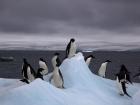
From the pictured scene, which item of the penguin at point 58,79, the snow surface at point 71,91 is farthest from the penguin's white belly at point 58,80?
the snow surface at point 71,91

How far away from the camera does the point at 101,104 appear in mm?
15789

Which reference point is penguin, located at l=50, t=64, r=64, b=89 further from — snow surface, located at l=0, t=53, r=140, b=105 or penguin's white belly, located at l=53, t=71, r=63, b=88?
snow surface, located at l=0, t=53, r=140, b=105

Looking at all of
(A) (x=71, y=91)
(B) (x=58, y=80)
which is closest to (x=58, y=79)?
(B) (x=58, y=80)

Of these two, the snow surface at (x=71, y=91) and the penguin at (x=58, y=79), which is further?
the penguin at (x=58, y=79)

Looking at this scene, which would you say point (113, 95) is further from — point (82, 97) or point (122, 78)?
point (82, 97)

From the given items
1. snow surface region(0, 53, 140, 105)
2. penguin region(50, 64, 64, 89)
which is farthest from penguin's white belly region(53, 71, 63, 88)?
snow surface region(0, 53, 140, 105)

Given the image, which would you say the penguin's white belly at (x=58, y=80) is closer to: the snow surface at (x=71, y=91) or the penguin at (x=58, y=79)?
the penguin at (x=58, y=79)

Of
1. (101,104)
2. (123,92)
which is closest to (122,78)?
(123,92)

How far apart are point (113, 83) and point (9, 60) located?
8972 centimetres

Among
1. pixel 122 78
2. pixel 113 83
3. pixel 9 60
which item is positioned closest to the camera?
pixel 122 78

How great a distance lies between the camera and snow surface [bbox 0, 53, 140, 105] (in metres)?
12.8

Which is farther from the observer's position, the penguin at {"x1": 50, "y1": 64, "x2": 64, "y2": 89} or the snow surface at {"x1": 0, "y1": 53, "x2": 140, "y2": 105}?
the penguin at {"x1": 50, "y1": 64, "x2": 64, "y2": 89}

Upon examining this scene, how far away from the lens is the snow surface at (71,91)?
12.8 metres

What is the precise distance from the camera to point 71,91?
16.0 metres
